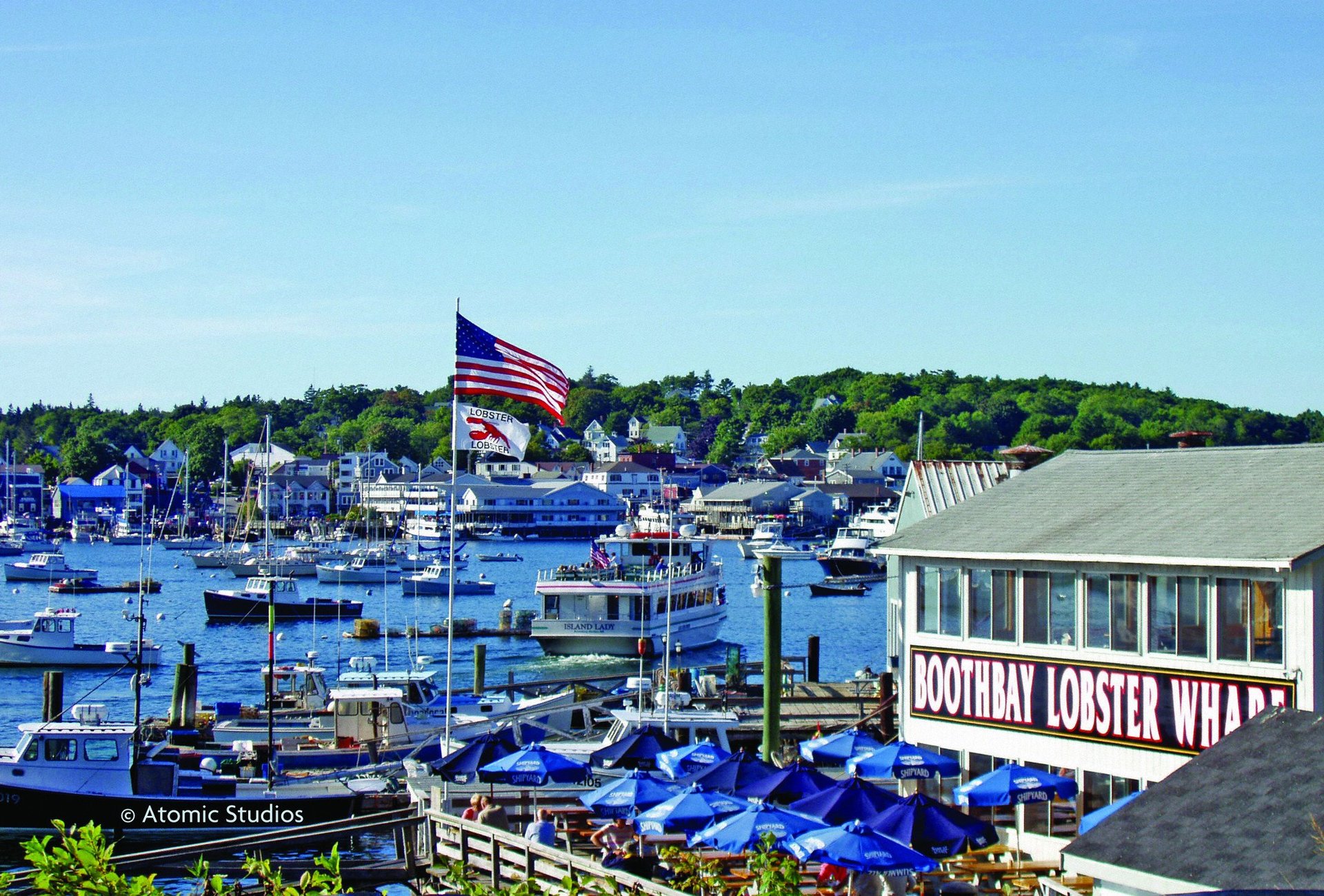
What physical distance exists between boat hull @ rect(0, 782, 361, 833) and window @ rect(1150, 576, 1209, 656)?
17535 mm

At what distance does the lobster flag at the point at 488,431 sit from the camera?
30.2 metres

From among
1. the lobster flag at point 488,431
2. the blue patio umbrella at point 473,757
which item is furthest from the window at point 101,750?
the lobster flag at point 488,431

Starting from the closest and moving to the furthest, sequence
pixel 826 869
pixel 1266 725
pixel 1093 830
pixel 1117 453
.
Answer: pixel 1093 830 < pixel 1266 725 < pixel 826 869 < pixel 1117 453

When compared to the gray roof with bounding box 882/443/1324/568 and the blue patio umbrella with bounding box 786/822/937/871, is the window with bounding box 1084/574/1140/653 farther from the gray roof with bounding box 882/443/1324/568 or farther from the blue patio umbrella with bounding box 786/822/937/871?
the blue patio umbrella with bounding box 786/822/937/871

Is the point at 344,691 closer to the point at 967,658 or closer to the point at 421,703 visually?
→ the point at 421,703

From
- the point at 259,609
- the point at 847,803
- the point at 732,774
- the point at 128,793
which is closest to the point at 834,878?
the point at 847,803

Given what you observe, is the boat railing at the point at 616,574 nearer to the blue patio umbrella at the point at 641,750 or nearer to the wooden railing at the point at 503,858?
the blue patio umbrella at the point at 641,750

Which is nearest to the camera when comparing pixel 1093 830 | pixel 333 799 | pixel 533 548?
pixel 1093 830

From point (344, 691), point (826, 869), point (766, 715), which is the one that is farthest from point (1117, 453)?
point (344, 691)

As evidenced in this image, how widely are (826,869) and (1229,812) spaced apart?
7.82m

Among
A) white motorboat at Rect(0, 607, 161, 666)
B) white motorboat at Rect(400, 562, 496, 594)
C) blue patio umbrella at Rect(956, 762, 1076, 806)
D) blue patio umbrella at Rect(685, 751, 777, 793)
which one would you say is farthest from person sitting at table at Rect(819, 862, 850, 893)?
white motorboat at Rect(400, 562, 496, 594)

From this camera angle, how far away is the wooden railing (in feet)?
57.5

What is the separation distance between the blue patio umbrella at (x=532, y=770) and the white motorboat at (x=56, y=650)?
43.2 metres

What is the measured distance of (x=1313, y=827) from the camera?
1411 centimetres
